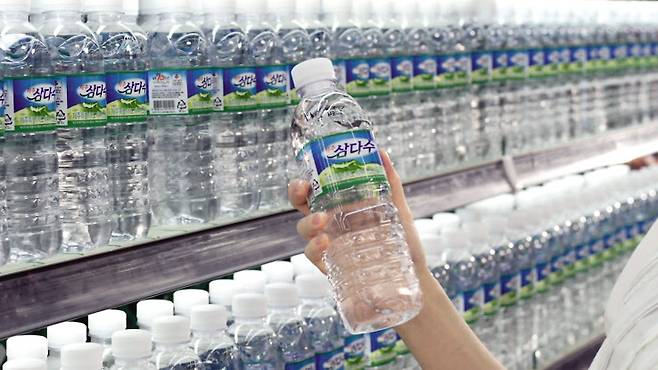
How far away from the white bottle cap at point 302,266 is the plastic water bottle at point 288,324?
0.20 metres

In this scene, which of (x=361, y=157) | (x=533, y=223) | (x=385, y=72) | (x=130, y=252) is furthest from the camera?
(x=533, y=223)

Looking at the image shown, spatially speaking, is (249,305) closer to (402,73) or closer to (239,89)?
(239,89)

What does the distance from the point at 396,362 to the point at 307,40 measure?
935 millimetres

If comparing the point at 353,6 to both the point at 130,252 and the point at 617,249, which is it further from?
the point at 617,249

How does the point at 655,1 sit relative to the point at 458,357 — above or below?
above

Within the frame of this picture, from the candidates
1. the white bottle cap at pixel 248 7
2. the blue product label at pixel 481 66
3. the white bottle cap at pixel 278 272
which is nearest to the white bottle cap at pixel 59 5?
the white bottle cap at pixel 248 7

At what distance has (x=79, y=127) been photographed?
5.24 feet

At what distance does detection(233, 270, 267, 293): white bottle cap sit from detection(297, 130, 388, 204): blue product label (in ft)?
2.27

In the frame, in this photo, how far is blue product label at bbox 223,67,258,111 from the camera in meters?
1.89

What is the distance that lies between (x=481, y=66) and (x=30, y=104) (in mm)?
1710

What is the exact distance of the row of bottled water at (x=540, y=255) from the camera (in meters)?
2.80

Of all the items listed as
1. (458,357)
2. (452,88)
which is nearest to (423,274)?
(458,357)

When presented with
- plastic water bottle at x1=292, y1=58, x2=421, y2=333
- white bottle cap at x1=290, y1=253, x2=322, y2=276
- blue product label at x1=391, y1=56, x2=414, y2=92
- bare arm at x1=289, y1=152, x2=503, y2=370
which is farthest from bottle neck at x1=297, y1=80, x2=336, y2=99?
blue product label at x1=391, y1=56, x2=414, y2=92

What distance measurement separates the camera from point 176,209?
6.26 ft
